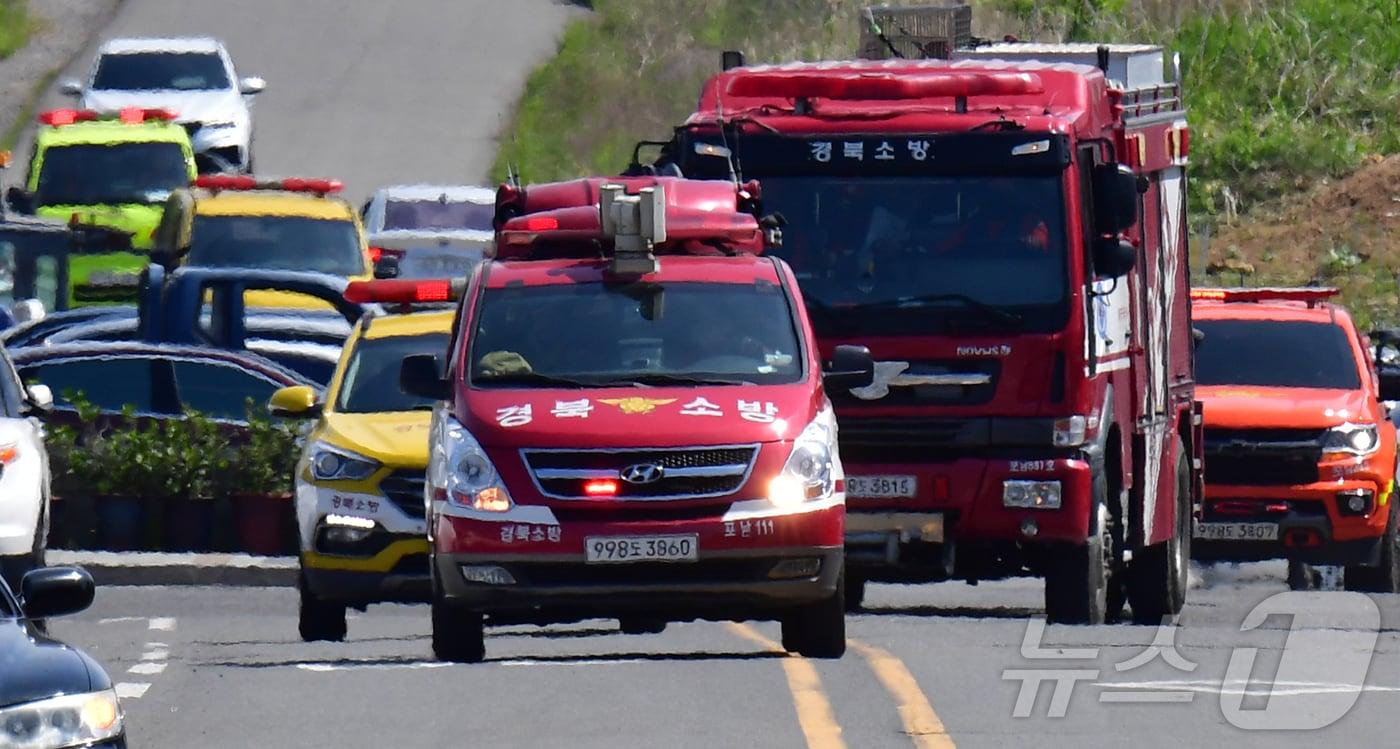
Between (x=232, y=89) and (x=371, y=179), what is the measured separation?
19.4ft

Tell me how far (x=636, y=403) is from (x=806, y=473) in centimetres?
75

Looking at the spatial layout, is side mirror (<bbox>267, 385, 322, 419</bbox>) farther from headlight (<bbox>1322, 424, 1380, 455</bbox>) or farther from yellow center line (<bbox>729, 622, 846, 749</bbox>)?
headlight (<bbox>1322, 424, 1380, 455</bbox>)

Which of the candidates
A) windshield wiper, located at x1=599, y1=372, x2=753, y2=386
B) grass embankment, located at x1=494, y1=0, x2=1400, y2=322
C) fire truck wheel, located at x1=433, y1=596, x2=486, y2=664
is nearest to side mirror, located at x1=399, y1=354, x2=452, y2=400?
windshield wiper, located at x1=599, y1=372, x2=753, y2=386

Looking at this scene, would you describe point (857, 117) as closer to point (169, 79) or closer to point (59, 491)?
point (59, 491)

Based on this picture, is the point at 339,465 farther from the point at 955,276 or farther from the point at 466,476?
the point at 955,276

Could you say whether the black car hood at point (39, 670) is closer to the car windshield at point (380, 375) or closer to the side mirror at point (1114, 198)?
the car windshield at point (380, 375)

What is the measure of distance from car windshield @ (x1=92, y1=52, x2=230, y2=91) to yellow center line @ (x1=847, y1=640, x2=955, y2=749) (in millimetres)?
25285

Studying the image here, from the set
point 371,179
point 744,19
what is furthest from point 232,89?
point 744,19

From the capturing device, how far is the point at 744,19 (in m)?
56.3

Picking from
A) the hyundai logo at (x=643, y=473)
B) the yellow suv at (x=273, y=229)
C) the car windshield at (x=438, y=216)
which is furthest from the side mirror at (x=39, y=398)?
the car windshield at (x=438, y=216)

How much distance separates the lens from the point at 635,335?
1449 cm

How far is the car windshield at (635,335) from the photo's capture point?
563 inches

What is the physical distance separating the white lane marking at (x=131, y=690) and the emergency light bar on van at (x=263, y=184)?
13035 millimetres

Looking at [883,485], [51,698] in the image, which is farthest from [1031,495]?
[51,698]
